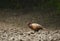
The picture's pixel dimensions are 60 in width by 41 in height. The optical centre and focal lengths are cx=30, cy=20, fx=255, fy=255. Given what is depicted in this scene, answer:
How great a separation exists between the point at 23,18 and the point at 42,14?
75cm

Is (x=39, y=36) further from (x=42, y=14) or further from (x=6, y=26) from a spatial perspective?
(x=42, y=14)

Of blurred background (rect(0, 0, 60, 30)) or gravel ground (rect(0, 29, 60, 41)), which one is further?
blurred background (rect(0, 0, 60, 30))

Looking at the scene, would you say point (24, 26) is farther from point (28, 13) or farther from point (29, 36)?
point (28, 13)

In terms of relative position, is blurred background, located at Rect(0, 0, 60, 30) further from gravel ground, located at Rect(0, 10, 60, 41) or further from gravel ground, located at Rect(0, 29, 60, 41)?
gravel ground, located at Rect(0, 29, 60, 41)

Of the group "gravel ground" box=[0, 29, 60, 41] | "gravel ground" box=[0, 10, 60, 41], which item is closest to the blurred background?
"gravel ground" box=[0, 10, 60, 41]

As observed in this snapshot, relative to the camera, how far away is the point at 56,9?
9102mm

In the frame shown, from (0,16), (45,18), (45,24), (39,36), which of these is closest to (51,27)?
(45,24)

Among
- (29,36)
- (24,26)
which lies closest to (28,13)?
(24,26)

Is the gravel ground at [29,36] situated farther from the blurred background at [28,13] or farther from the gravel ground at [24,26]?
the blurred background at [28,13]

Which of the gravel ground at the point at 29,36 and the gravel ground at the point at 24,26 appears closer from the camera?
the gravel ground at the point at 29,36

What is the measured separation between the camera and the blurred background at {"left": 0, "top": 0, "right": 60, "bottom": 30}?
8.10m

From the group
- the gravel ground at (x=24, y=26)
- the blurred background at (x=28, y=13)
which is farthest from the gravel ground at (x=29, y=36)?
the blurred background at (x=28, y=13)

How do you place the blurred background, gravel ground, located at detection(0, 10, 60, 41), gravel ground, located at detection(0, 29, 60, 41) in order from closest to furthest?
1. gravel ground, located at detection(0, 29, 60, 41)
2. gravel ground, located at detection(0, 10, 60, 41)
3. the blurred background

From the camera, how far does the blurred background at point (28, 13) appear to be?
8.10 m
